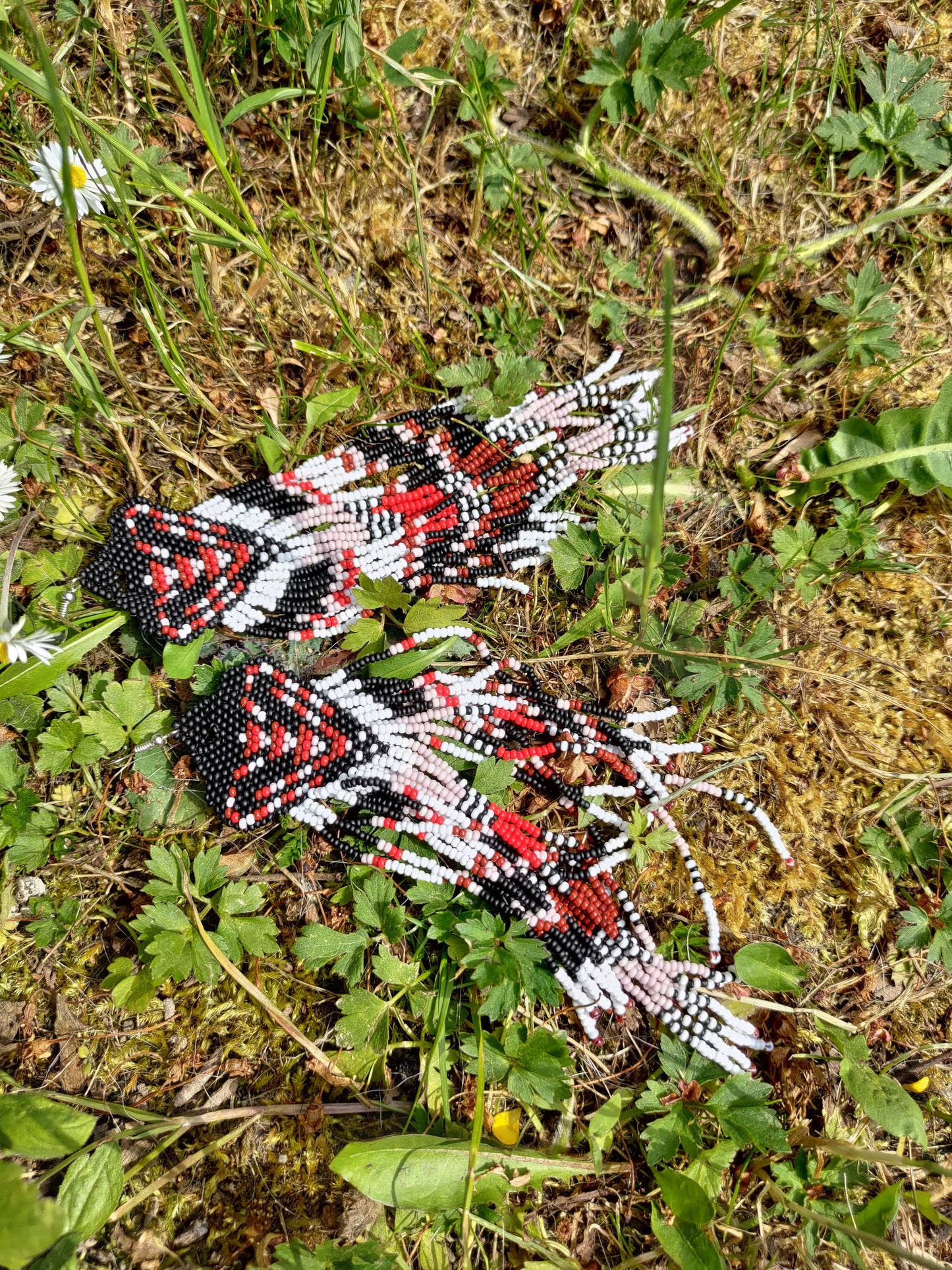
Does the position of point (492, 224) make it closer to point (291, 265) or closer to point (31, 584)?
point (291, 265)

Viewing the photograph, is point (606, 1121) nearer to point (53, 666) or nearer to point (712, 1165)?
point (712, 1165)

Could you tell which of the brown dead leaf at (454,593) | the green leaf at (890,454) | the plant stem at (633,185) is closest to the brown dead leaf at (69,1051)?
the brown dead leaf at (454,593)

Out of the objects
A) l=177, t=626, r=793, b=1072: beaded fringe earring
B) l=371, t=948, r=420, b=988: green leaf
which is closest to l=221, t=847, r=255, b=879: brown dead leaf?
l=177, t=626, r=793, b=1072: beaded fringe earring

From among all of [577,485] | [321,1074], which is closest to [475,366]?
[577,485]

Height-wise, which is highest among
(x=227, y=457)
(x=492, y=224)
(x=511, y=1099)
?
(x=492, y=224)

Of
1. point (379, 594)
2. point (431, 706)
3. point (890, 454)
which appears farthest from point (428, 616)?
point (890, 454)

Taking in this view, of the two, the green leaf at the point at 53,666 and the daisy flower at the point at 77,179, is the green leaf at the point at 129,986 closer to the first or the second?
the green leaf at the point at 53,666
